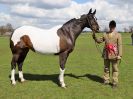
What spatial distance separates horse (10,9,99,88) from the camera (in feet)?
35.9

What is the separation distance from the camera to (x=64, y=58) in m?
11.0

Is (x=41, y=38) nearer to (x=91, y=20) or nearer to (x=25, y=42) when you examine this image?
(x=25, y=42)

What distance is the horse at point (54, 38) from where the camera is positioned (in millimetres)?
10930

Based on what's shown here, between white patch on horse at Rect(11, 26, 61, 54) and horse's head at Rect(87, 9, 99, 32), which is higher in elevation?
horse's head at Rect(87, 9, 99, 32)

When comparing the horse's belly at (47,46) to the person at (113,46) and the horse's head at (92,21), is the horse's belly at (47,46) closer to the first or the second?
the horse's head at (92,21)

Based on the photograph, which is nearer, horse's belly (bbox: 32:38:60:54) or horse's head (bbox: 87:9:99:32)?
horse's belly (bbox: 32:38:60:54)

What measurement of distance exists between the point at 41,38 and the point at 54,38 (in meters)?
0.46

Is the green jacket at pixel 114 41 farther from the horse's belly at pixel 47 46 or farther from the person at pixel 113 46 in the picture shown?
the horse's belly at pixel 47 46

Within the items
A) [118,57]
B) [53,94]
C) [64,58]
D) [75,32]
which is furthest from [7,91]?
[118,57]

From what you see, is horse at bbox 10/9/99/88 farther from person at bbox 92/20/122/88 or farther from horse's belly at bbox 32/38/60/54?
person at bbox 92/20/122/88

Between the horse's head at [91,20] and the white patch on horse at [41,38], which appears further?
the horse's head at [91,20]

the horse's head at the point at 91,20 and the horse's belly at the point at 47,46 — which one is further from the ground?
the horse's head at the point at 91,20

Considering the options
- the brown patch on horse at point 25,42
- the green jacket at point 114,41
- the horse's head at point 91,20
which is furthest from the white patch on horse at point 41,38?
the green jacket at point 114,41

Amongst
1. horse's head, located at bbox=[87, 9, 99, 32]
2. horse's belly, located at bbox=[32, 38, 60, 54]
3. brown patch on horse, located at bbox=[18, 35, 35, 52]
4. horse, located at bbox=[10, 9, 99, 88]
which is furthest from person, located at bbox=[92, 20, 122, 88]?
brown patch on horse, located at bbox=[18, 35, 35, 52]
